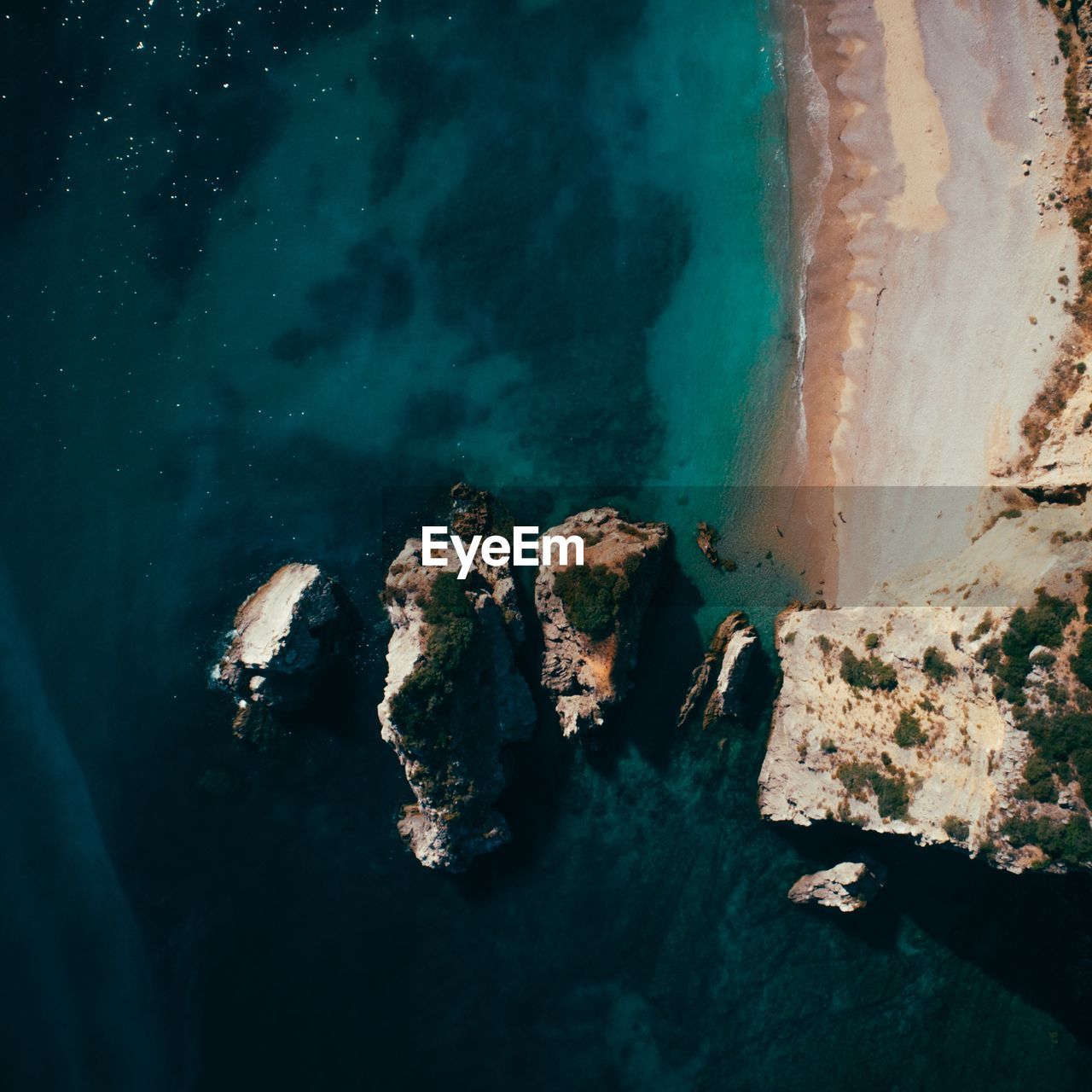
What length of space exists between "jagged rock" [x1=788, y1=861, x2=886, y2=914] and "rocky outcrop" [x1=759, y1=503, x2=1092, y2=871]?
2.41 m

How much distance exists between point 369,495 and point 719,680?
14286 millimetres

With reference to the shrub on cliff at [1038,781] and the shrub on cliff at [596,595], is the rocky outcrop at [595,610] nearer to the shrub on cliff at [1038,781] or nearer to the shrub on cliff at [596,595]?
the shrub on cliff at [596,595]

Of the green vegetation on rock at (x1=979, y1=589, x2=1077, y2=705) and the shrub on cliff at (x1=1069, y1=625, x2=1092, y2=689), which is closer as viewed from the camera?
the shrub on cliff at (x1=1069, y1=625, x2=1092, y2=689)

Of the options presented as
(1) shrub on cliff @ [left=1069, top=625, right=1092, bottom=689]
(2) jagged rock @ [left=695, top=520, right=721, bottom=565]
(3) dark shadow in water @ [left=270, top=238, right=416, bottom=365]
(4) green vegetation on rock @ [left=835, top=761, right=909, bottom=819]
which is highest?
(3) dark shadow in water @ [left=270, top=238, right=416, bottom=365]

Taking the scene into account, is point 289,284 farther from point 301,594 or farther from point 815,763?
point 815,763

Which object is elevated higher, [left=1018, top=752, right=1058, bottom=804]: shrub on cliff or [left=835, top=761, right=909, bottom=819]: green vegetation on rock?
[left=1018, top=752, right=1058, bottom=804]: shrub on cliff

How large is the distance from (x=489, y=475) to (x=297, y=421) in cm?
716

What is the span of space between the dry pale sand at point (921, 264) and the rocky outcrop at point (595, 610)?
6.77 metres

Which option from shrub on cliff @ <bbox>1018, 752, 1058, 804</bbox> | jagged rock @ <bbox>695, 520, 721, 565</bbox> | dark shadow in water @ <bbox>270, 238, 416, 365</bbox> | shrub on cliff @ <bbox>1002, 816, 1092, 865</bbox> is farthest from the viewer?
jagged rock @ <bbox>695, 520, 721, 565</bbox>

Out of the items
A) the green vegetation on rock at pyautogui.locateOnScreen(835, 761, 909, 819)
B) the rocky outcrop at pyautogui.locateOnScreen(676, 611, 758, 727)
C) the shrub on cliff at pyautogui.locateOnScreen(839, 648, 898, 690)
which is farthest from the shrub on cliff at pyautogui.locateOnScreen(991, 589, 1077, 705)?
the rocky outcrop at pyautogui.locateOnScreen(676, 611, 758, 727)

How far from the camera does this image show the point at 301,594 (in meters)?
28.4

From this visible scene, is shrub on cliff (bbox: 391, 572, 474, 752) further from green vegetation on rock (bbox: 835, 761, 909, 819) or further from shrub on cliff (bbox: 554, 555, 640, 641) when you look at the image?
green vegetation on rock (bbox: 835, 761, 909, 819)

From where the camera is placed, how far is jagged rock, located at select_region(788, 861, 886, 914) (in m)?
28.8

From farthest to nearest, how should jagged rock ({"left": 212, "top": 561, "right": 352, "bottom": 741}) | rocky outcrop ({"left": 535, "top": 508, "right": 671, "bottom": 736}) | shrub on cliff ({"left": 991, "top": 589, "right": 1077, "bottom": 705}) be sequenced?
1. jagged rock ({"left": 212, "top": 561, "right": 352, "bottom": 741})
2. rocky outcrop ({"left": 535, "top": 508, "right": 671, "bottom": 736})
3. shrub on cliff ({"left": 991, "top": 589, "right": 1077, "bottom": 705})
